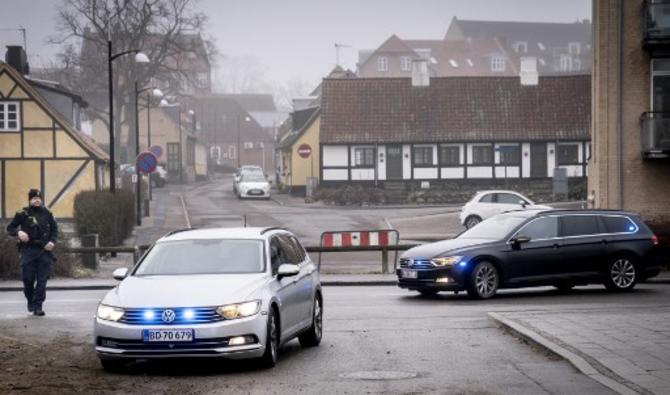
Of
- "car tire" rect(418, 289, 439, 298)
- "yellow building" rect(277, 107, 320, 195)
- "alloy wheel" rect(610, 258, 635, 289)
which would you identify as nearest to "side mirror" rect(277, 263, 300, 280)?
"car tire" rect(418, 289, 439, 298)

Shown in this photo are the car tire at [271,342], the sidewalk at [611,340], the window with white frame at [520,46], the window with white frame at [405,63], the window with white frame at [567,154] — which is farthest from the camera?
the window with white frame at [520,46]

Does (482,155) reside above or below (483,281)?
above

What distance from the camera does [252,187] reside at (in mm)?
67938

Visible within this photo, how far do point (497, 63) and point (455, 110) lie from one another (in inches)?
3085

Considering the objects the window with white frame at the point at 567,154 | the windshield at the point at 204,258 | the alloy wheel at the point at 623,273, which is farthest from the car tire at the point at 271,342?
the window with white frame at the point at 567,154

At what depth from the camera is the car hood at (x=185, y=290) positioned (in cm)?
1205

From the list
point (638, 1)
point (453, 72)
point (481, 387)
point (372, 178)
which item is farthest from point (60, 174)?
point (453, 72)

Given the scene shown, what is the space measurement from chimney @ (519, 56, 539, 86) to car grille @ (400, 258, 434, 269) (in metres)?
46.9

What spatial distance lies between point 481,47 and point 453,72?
6223 millimetres

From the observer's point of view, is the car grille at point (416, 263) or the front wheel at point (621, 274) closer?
the car grille at point (416, 263)

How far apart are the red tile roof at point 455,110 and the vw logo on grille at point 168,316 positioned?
5463 cm

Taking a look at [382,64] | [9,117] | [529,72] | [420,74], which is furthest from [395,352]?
[382,64]

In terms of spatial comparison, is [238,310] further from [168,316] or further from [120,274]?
[120,274]

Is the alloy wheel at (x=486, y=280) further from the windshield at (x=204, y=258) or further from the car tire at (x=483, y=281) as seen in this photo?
Answer: the windshield at (x=204, y=258)
